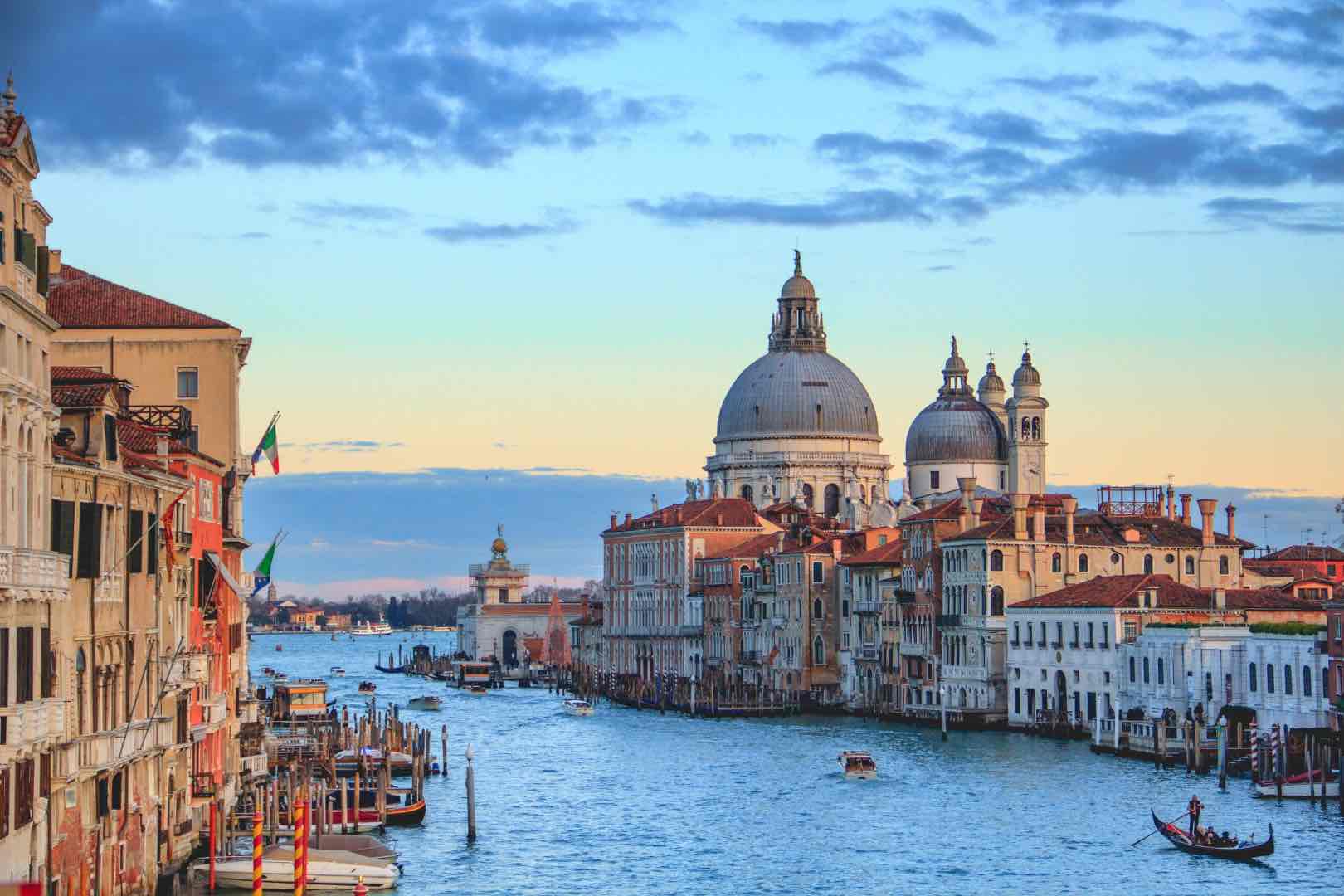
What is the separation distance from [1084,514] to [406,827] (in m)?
34.4

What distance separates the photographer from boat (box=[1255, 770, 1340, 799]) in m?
41.6

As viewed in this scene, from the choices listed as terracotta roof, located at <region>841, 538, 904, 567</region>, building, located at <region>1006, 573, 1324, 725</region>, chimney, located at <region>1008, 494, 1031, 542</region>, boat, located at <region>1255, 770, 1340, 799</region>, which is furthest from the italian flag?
terracotta roof, located at <region>841, 538, 904, 567</region>

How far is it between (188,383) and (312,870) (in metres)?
7.06

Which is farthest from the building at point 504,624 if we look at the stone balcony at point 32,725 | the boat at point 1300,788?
the stone balcony at point 32,725

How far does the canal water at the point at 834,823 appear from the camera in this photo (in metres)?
34.4

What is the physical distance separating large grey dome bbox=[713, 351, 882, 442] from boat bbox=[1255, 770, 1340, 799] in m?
71.2

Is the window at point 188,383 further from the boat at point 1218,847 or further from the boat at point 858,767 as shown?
the boat at point 858,767

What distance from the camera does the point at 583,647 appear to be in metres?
115

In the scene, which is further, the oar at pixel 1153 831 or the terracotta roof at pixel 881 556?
the terracotta roof at pixel 881 556

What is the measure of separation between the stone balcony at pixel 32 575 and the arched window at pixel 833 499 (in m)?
93.2

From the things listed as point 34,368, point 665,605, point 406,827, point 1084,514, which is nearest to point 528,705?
point 665,605

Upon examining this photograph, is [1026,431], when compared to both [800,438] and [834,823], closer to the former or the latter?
[800,438]

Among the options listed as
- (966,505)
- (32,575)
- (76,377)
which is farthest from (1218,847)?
(966,505)

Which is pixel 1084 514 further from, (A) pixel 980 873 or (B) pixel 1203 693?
(A) pixel 980 873
